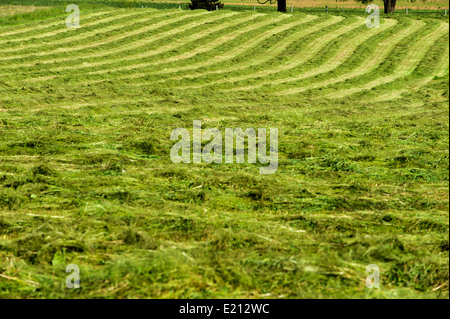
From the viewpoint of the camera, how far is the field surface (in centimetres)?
456

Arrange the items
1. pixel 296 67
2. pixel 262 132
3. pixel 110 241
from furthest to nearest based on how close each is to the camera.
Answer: pixel 296 67 < pixel 262 132 < pixel 110 241

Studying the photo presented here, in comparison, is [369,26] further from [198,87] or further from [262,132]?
[262,132]

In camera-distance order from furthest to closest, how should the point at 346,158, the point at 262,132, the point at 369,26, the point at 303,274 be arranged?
the point at 369,26
the point at 262,132
the point at 346,158
the point at 303,274

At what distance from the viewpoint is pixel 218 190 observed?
715cm

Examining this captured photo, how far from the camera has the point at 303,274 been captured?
14.9 ft

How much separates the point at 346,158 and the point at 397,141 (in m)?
2.00

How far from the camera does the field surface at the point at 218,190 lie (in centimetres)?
456

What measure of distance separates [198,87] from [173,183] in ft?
39.1

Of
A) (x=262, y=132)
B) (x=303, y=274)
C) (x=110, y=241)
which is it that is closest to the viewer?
(x=303, y=274)

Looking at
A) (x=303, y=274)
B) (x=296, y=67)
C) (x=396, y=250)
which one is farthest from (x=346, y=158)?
(x=296, y=67)

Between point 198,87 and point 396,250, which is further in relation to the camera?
point 198,87
